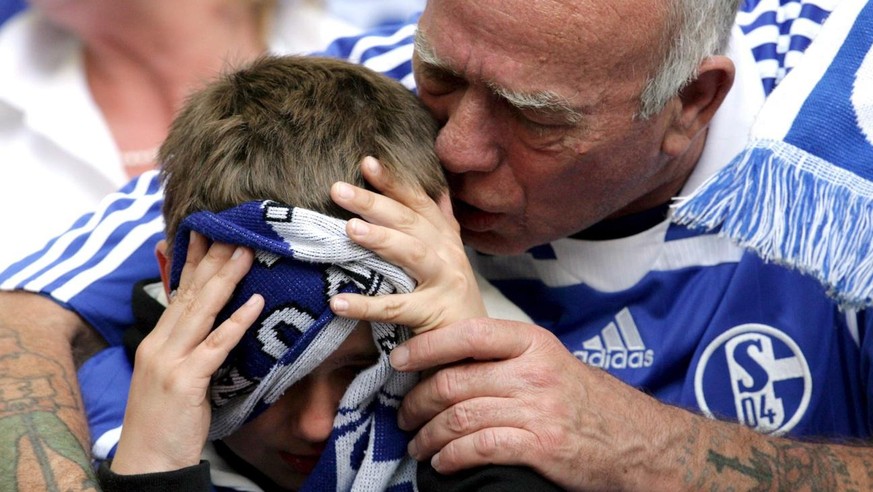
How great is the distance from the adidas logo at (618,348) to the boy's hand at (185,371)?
771 millimetres

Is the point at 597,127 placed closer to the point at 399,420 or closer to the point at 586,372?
the point at 586,372

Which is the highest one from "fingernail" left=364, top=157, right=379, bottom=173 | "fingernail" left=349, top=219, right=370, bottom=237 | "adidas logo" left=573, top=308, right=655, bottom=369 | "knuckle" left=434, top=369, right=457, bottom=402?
"fingernail" left=364, top=157, right=379, bottom=173

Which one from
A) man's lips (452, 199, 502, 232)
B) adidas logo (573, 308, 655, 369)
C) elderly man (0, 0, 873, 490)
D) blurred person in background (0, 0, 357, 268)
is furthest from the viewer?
blurred person in background (0, 0, 357, 268)

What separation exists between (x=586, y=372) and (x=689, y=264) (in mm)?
477

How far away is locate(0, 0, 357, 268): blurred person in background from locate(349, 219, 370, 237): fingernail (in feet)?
5.77

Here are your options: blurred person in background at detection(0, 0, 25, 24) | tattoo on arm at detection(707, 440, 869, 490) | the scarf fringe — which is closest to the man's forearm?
tattoo on arm at detection(707, 440, 869, 490)

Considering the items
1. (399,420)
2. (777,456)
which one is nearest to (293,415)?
(399,420)

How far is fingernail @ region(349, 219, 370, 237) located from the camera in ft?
4.85

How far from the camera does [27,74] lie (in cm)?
327

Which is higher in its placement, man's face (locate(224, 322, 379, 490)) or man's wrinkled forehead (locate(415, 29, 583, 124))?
man's wrinkled forehead (locate(415, 29, 583, 124))

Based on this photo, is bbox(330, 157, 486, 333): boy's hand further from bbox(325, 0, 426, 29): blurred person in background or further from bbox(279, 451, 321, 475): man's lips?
Answer: bbox(325, 0, 426, 29): blurred person in background

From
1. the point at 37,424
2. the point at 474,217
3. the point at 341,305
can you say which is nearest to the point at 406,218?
the point at 341,305

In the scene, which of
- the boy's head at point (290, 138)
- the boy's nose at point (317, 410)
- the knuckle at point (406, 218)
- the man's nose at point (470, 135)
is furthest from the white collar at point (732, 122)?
the boy's nose at point (317, 410)

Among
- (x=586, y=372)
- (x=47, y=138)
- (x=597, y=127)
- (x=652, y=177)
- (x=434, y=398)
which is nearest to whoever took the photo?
(x=434, y=398)
